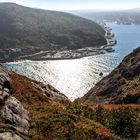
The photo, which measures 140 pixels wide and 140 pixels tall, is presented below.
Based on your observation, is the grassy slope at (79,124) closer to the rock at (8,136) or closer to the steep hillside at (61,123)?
the steep hillside at (61,123)

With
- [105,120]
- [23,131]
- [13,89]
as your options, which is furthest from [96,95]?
[23,131]

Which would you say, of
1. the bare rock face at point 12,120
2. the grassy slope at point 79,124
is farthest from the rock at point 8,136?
the grassy slope at point 79,124

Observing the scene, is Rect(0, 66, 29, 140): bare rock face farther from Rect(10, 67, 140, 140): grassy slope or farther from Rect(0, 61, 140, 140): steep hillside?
Rect(10, 67, 140, 140): grassy slope

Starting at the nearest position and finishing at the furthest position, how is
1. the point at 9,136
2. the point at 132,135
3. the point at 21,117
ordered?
the point at 9,136 → the point at 21,117 → the point at 132,135

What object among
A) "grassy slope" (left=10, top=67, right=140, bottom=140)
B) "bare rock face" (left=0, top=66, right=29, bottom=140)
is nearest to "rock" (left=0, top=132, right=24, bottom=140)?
"bare rock face" (left=0, top=66, right=29, bottom=140)

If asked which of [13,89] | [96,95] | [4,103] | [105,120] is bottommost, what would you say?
[96,95]

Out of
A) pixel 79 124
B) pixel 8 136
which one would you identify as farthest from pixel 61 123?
pixel 8 136

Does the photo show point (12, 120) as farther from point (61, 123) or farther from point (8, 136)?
point (61, 123)

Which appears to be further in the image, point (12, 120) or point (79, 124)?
point (79, 124)

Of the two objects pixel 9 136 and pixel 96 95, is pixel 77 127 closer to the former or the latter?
pixel 9 136
